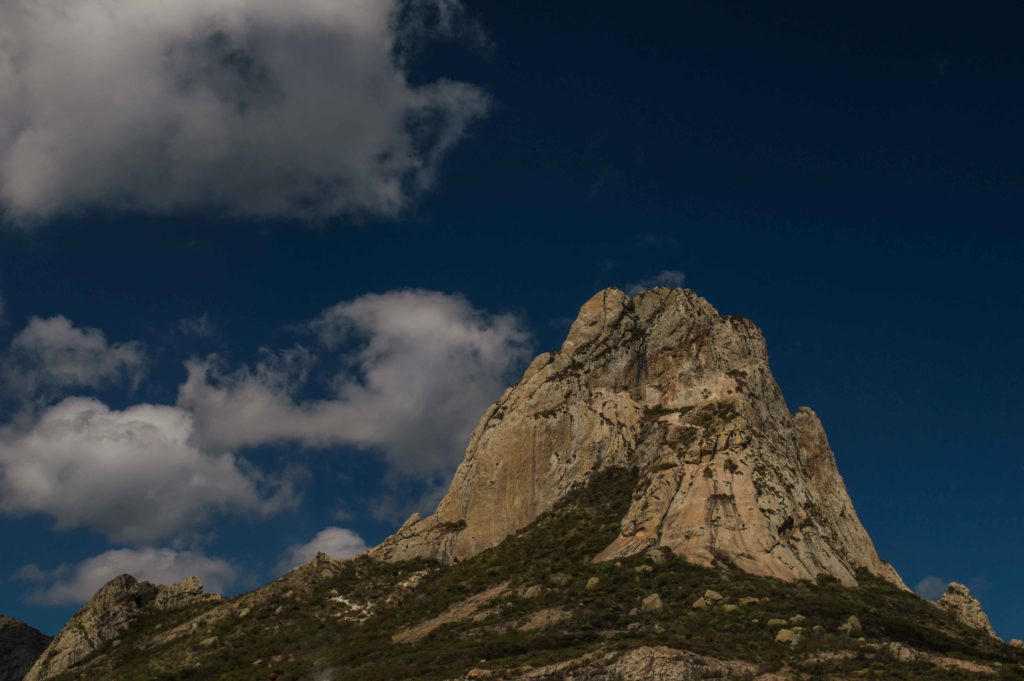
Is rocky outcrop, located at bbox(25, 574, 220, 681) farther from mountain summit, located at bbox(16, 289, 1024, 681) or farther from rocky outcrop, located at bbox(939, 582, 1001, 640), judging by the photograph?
rocky outcrop, located at bbox(939, 582, 1001, 640)

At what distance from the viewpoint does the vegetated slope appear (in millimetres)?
104688

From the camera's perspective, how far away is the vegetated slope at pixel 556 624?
343 ft

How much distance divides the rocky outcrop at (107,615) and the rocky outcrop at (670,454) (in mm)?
41201

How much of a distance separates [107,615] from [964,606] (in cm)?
14457

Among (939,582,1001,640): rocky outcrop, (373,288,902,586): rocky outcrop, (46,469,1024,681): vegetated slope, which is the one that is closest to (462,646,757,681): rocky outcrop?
(46,469,1024,681): vegetated slope

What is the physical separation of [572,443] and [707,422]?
955 inches

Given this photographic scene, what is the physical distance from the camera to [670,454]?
15950 cm

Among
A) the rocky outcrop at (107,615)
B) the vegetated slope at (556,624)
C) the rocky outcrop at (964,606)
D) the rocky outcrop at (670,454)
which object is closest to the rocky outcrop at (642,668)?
the vegetated slope at (556,624)

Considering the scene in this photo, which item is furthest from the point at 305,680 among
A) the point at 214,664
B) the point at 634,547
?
the point at 634,547

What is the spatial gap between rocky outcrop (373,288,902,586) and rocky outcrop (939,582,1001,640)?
9.32 m

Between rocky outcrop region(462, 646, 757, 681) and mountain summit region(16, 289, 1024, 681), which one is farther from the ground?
mountain summit region(16, 289, 1024, 681)

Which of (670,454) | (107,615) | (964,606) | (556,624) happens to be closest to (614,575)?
(556,624)

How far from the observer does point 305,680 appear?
127m

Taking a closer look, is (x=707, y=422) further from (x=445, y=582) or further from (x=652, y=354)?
(x=445, y=582)
